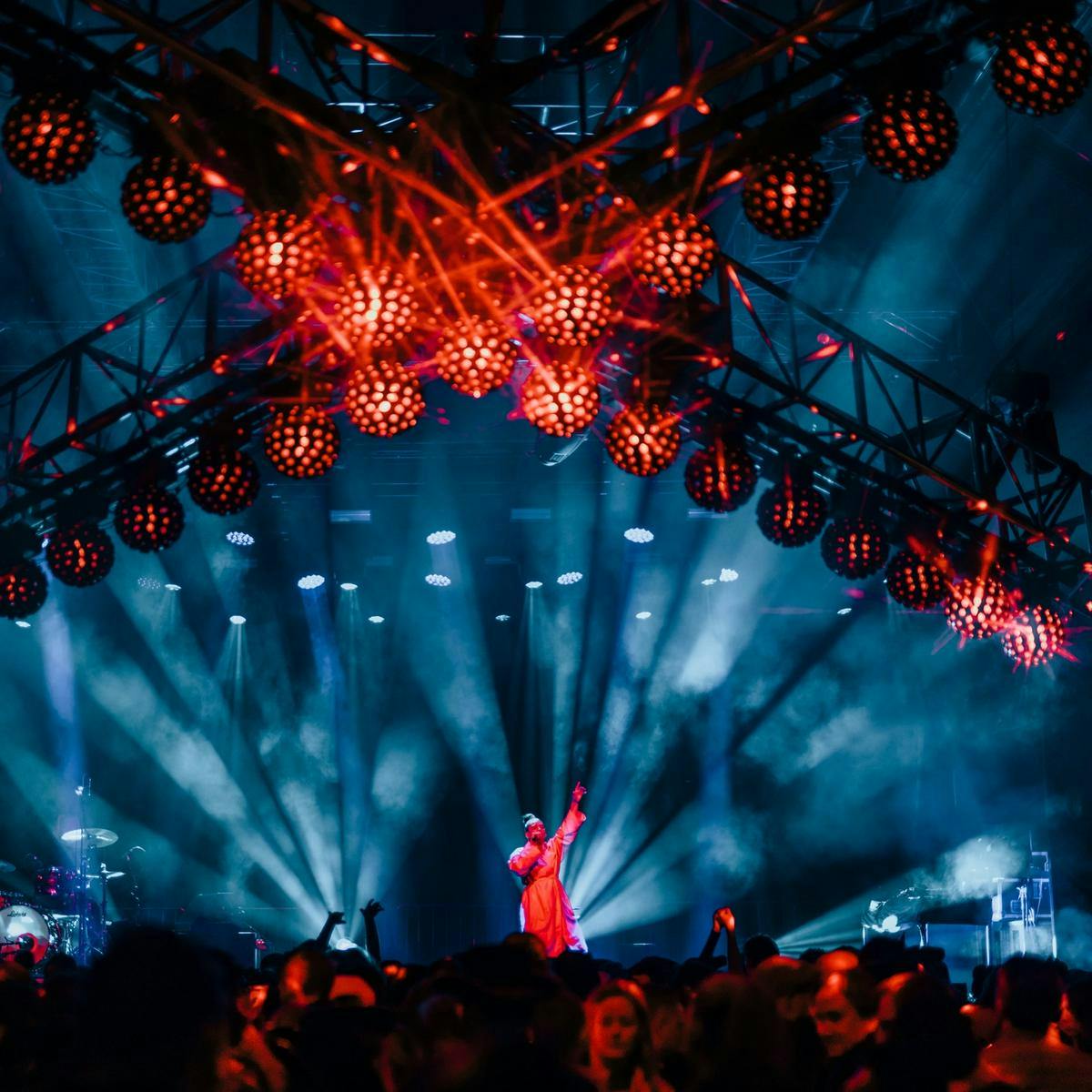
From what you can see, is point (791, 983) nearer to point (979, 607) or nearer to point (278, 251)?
point (278, 251)

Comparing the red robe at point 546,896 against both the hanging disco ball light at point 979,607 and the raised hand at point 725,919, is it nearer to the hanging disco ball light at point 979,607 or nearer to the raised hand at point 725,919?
the hanging disco ball light at point 979,607

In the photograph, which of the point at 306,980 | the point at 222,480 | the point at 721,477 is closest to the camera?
the point at 306,980

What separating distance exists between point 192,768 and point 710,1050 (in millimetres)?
12374

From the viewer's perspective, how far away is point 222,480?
24.2 ft

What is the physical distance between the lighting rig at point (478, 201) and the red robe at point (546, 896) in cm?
366

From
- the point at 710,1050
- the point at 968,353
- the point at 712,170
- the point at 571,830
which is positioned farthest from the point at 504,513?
the point at 710,1050

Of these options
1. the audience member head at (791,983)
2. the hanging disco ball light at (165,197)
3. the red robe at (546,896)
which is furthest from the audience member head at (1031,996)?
the red robe at (546,896)

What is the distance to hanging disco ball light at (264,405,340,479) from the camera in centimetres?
653

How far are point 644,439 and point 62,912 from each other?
809 centimetres

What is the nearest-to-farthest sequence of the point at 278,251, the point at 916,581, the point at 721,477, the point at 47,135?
the point at 47,135
the point at 278,251
the point at 721,477
the point at 916,581

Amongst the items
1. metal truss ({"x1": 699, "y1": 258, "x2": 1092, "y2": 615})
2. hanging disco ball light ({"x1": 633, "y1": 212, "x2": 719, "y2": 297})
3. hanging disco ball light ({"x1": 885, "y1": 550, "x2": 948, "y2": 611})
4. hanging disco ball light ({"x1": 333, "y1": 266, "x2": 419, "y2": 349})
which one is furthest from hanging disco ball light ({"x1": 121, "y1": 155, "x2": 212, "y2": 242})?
hanging disco ball light ({"x1": 885, "y1": 550, "x2": 948, "y2": 611})

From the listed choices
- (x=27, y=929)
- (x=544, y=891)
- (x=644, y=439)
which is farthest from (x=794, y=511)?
(x=27, y=929)

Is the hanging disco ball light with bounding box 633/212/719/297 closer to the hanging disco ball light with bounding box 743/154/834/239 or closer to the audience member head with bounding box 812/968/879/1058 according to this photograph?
the hanging disco ball light with bounding box 743/154/834/239

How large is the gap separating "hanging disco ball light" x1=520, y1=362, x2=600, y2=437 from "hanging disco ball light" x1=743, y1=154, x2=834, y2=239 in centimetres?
111
